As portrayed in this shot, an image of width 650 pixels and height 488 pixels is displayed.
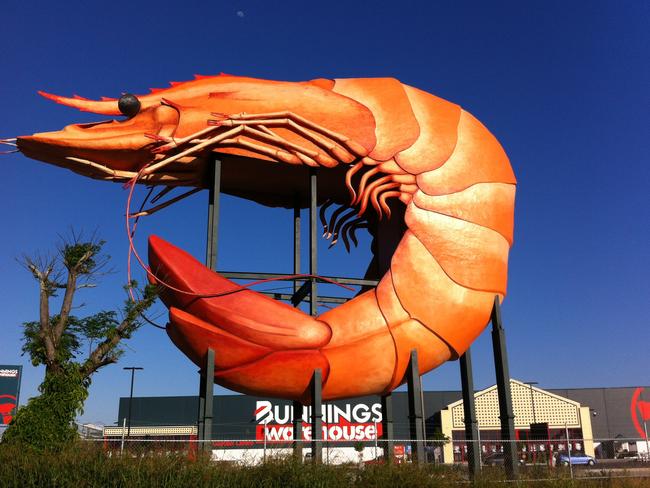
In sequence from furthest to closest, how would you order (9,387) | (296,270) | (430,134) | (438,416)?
(438,416) → (9,387) → (296,270) → (430,134)

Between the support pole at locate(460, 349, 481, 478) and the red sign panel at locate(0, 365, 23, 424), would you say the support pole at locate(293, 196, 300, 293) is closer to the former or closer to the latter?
the support pole at locate(460, 349, 481, 478)

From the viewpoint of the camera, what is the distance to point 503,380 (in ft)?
40.7

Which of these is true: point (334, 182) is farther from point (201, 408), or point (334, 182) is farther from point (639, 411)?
point (639, 411)

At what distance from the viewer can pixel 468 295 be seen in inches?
476

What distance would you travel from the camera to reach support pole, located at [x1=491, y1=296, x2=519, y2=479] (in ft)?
38.7

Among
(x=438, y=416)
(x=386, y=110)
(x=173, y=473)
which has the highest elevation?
(x=386, y=110)

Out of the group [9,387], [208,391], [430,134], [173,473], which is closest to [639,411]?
[430,134]

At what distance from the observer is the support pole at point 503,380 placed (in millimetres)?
11781

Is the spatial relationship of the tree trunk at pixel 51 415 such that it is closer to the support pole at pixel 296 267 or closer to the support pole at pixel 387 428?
the support pole at pixel 296 267

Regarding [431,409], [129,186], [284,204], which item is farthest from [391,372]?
[431,409]

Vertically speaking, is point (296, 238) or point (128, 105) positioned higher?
point (128, 105)

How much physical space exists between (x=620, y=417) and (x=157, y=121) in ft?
138

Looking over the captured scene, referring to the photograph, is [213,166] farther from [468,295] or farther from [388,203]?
[468,295]

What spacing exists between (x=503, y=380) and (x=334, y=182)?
5.34 meters
